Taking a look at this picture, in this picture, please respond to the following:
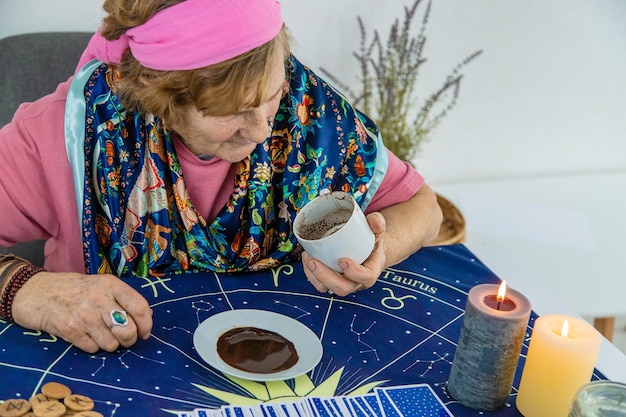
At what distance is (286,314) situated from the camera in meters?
1.18

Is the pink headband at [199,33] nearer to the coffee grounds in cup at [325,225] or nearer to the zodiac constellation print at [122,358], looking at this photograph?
the coffee grounds in cup at [325,225]

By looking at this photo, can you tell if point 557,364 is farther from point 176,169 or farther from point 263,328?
point 176,169

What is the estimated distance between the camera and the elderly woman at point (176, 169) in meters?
1.10

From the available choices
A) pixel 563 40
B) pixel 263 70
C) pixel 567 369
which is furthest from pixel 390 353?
pixel 563 40

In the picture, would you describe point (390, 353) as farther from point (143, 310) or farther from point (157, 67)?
point (157, 67)

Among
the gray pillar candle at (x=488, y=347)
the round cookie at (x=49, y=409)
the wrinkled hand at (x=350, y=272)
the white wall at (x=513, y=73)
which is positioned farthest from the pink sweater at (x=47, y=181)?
the white wall at (x=513, y=73)

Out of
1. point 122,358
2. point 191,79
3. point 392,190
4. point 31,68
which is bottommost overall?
point 122,358

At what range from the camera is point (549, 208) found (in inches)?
97.0

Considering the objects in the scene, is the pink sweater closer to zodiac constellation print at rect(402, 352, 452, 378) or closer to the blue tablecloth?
the blue tablecloth

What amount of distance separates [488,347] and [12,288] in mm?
718

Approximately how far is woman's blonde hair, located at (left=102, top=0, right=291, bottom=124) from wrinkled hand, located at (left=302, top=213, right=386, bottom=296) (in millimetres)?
282

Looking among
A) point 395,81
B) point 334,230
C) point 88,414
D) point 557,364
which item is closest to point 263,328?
point 334,230

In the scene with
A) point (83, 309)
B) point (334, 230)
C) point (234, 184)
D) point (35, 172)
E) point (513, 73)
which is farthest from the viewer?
point (513, 73)

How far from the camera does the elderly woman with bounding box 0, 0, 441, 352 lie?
1.10 meters
